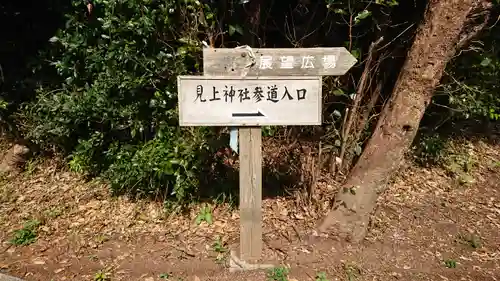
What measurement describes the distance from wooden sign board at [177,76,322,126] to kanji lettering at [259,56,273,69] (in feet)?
0.25

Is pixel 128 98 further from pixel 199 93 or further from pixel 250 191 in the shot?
pixel 250 191

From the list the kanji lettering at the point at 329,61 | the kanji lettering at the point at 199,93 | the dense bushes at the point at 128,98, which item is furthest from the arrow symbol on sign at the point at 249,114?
the dense bushes at the point at 128,98

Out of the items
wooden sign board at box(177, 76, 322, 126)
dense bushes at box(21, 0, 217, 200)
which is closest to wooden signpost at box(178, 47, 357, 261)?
wooden sign board at box(177, 76, 322, 126)

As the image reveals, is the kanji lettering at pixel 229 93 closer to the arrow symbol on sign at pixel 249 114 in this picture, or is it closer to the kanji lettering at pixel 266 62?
the arrow symbol on sign at pixel 249 114

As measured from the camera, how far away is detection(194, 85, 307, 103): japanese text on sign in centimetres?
297

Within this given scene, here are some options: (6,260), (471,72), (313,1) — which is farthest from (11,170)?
(471,72)

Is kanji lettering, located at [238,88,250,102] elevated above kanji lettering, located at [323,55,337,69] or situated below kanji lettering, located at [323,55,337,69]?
below

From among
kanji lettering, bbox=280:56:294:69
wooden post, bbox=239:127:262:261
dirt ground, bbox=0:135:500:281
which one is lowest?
dirt ground, bbox=0:135:500:281

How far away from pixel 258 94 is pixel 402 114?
3.93 ft

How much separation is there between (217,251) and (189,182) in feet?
2.15

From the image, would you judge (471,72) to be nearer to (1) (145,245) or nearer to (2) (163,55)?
(2) (163,55)

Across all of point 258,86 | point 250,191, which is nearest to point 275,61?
point 258,86

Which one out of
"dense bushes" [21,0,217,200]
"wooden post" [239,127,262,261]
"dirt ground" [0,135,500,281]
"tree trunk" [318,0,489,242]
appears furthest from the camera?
"dense bushes" [21,0,217,200]

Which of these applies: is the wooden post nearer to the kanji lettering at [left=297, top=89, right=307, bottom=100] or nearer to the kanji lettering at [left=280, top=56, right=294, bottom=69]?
the kanji lettering at [left=297, top=89, right=307, bottom=100]
